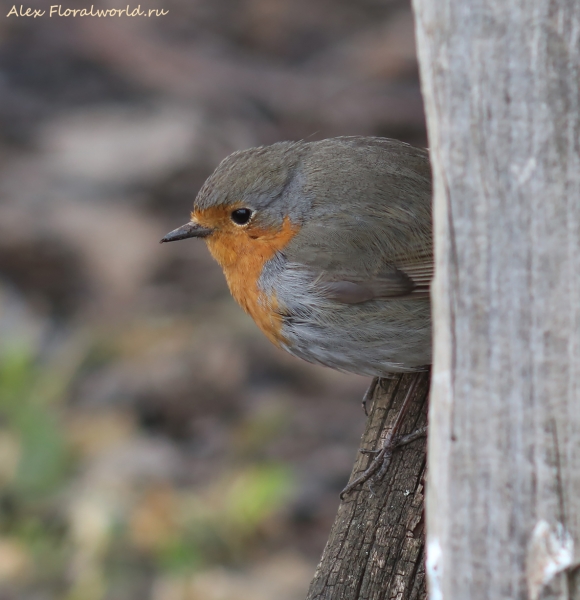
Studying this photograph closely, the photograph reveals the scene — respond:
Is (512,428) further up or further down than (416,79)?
further down

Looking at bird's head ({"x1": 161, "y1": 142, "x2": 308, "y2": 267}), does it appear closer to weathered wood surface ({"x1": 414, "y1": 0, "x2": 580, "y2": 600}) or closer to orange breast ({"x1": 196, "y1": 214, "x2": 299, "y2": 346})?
orange breast ({"x1": 196, "y1": 214, "x2": 299, "y2": 346})

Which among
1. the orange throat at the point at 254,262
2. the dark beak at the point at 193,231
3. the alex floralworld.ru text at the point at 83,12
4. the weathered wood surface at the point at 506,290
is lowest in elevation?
the weathered wood surface at the point at 506,290

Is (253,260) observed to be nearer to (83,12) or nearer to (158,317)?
(158,317)

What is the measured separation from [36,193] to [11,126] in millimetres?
947

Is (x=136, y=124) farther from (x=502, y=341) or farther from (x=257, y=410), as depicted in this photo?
(x=502, y=341)

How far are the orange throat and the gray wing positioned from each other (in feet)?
0.29

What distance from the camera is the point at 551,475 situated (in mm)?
1438

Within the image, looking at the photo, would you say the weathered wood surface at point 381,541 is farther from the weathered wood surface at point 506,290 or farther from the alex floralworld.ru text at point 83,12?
the alex floralworld.ru text at point 83,12

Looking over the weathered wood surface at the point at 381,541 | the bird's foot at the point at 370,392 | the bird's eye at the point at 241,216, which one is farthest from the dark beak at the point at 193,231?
the weathered wood surface at the point at 381,541

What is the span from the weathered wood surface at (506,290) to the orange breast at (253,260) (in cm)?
168

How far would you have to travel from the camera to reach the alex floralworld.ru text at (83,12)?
7.27 metres

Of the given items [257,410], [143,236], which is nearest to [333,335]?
[257,410]

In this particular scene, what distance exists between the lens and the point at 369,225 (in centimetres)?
292

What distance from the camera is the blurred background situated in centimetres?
405
